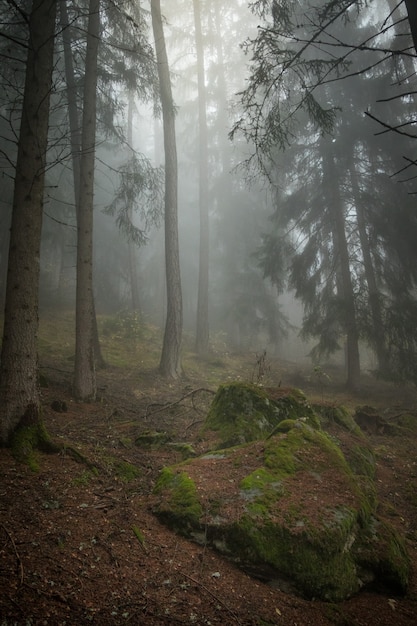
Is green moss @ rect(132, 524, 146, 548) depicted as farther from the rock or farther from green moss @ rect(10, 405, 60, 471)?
green moss @ rect(10, 405, 60, 471)

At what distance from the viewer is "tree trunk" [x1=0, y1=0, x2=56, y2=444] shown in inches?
167

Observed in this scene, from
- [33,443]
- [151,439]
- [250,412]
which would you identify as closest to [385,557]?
[250,412]

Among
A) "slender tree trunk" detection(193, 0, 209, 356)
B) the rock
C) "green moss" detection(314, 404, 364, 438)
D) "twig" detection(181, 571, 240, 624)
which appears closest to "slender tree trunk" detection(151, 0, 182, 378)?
"slender tree trunk" detection(193, 0, 209, 356)

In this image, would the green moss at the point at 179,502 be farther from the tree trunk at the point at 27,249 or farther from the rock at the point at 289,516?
the tree trunk at the point at 27,249

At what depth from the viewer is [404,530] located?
14.4 ft

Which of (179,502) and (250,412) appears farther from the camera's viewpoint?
(250,412)

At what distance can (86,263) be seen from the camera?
26.4 feet

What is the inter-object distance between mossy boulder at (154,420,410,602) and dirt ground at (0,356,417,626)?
12cm

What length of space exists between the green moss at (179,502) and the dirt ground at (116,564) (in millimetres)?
118

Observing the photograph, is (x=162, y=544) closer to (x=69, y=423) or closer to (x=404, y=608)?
(x=404, y=608)

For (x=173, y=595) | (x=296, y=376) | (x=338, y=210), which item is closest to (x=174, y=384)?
(x=296, y=376)

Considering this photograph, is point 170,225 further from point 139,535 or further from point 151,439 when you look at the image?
point 139,535

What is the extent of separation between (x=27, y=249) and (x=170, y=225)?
7.16 meters

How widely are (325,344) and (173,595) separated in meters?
11.0
